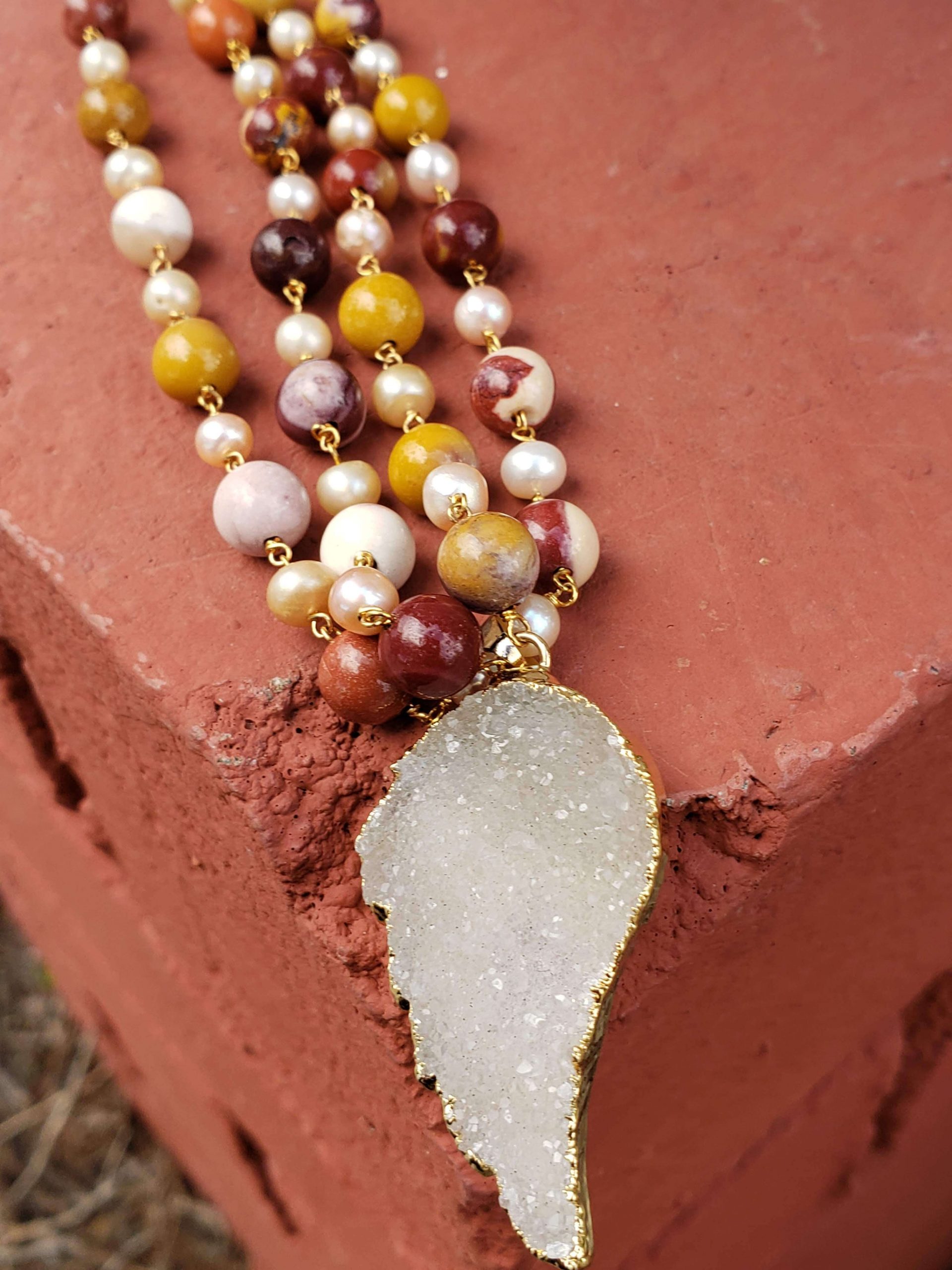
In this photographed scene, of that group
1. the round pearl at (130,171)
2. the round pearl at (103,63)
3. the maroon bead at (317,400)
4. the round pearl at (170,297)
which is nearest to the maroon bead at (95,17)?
the round pearl at (103,63)

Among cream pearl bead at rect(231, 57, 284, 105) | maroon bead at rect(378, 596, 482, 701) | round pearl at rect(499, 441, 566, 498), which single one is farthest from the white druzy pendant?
cream pearl bead at rect(231, 57, 284, 105)

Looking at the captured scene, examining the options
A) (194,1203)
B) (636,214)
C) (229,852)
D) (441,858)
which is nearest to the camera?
(441,858)

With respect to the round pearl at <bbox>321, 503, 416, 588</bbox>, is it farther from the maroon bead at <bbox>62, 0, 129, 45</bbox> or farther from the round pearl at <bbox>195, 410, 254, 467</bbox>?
the maroon bead at <bbox>62, 0, 129, 45</bbox>

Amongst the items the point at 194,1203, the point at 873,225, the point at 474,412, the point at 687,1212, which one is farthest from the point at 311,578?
the point at 194,1203

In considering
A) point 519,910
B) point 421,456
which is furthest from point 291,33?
point 519,910

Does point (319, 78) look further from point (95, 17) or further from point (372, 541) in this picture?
point (372, 541)

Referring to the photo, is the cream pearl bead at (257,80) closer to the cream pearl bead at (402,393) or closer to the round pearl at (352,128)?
the round pearl at (352,128)

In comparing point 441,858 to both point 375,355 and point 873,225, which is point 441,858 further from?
point 873,225
